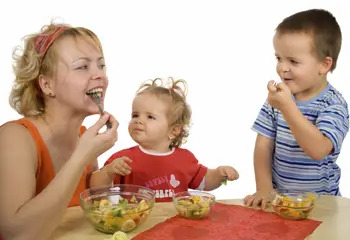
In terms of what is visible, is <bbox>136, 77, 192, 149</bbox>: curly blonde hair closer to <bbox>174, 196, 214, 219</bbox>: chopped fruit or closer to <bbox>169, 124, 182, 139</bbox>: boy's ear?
<bbox>169, 124, 182, 139</bbox>: boy's ear

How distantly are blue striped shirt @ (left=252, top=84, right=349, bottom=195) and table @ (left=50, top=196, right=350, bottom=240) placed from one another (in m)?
0.24

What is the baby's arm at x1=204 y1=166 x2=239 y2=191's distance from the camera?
→ 1.79m

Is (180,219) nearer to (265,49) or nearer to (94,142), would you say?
(94,142)

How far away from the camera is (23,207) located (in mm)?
1337

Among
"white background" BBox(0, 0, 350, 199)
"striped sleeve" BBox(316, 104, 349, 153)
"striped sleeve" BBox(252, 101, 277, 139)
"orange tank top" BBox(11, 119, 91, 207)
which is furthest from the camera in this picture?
"white background" BBox(0, 0, 350, 199)

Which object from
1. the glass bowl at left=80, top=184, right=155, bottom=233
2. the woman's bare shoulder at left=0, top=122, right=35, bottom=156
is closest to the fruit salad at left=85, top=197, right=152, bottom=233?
the glass bowl at left=80, top=184, right=155, bottom=233

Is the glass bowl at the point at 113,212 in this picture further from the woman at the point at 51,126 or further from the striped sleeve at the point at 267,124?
the striped sleeve at the point at 267,124

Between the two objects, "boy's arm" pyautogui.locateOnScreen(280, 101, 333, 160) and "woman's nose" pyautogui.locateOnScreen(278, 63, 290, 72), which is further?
"woman's nose" pyautogui.locateOnScreen(278, 63, 290, 72)

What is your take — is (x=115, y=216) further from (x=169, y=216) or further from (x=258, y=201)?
(x=258, y=201)

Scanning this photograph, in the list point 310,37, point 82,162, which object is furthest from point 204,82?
point 82,162

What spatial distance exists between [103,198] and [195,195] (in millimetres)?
273

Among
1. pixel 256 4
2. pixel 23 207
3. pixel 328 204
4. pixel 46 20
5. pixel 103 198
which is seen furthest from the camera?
pixel 256 4

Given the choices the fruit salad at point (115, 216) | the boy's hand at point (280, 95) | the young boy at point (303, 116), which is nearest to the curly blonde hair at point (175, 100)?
the young boy at point (303, 116)

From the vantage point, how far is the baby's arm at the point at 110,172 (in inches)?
68.1
